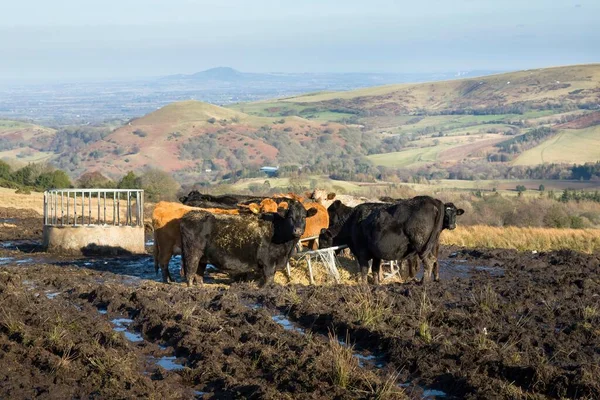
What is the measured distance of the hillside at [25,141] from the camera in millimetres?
147825

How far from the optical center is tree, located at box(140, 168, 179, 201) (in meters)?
47.0

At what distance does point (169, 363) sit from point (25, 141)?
15555 cm

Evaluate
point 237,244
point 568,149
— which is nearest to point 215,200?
point 237,244

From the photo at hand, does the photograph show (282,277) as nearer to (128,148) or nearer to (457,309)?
(457,309)

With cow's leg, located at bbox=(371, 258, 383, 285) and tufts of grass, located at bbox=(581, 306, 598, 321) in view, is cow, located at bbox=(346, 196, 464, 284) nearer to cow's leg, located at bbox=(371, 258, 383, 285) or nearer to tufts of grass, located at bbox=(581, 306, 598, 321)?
cow's leg, located at bbox=(371, 258, 383, 285)

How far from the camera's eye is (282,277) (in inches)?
659

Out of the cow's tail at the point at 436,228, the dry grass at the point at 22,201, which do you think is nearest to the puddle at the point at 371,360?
the cow's tail at the point at 436,228

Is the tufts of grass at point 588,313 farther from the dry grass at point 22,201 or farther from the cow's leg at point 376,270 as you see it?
the dry grass at point 22,201

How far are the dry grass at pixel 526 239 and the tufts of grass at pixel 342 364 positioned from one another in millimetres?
13548

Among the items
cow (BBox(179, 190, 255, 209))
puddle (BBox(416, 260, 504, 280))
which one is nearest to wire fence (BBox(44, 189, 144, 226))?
cow (BBox(179, 190, 255, 209))

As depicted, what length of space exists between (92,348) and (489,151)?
120 metres

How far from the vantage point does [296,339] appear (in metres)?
11.3

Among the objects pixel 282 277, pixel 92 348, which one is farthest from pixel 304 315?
pixel 282 277

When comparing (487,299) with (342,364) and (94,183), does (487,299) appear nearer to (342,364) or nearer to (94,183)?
(342,364)
